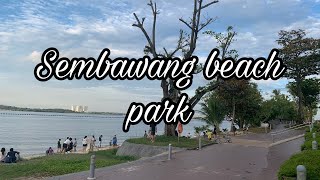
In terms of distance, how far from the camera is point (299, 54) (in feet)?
140

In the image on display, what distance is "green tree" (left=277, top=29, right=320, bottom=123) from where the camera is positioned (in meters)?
41.6

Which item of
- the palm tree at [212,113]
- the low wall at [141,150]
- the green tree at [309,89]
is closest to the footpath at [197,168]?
the low wall at [141,150]

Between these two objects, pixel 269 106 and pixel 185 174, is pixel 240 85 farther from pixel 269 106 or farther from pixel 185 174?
pixel 185 174

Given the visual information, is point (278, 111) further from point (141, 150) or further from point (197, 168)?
point (197, 168)

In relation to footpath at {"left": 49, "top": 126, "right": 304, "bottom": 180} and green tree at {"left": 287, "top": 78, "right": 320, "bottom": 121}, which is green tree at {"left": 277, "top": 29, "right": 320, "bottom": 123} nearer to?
green tree at {"left": 287, "top": 78, "right": 320, "bottom": 121}

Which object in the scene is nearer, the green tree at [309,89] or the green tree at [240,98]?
the green tree at [240,98]

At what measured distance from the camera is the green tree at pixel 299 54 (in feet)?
136

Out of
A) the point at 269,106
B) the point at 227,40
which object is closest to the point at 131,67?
the point at 227,40

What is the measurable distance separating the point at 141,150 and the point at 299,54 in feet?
91.9

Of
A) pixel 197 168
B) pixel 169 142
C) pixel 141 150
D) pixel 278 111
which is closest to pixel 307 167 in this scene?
pixel 197 168

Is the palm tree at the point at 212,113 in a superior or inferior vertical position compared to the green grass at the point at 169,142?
superior

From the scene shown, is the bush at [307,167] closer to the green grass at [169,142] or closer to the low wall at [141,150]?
the low wall at [141,150]

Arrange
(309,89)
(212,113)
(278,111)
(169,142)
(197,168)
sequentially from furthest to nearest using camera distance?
(278,111) → (309,89) → (212,113) → (169,142) → (197,168)

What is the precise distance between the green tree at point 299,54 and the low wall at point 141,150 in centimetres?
2638
